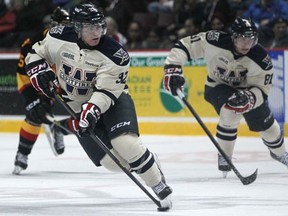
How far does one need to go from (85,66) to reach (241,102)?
1.59 m

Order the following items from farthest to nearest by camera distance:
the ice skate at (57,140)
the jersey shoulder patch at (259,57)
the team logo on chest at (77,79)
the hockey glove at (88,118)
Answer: the ice skate at (57,140)
the jersey shoulder patch at (259,57)
the team logo on chest at (77,79)
the hockey glove at (88,118)

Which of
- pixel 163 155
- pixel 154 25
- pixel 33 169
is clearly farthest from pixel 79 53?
pixel 154 25

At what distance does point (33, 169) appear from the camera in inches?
306

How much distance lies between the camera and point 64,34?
578 centimetres

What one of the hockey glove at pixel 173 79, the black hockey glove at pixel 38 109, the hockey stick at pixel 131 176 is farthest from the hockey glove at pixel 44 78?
the black hockey glove at pixel 38 109

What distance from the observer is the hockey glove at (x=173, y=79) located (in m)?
6.74

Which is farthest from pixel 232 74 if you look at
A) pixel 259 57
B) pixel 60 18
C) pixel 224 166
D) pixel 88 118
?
pixel 88 118

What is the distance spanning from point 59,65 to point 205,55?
1628mm

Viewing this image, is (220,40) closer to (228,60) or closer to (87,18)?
(228,60)

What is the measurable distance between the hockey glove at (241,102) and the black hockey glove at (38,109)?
1.44 meters

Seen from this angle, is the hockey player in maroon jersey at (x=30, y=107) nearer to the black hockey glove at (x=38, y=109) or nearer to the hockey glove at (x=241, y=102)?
the black hockey glove at (x=38, y=109)

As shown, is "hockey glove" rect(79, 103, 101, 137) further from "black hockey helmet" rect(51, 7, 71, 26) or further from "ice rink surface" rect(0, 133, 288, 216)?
"black hockey helmet" rect(51, 7, 71, 26)

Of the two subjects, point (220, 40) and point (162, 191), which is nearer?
point (162, 191)

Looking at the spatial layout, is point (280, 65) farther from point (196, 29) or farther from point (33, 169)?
point (33, 169)
